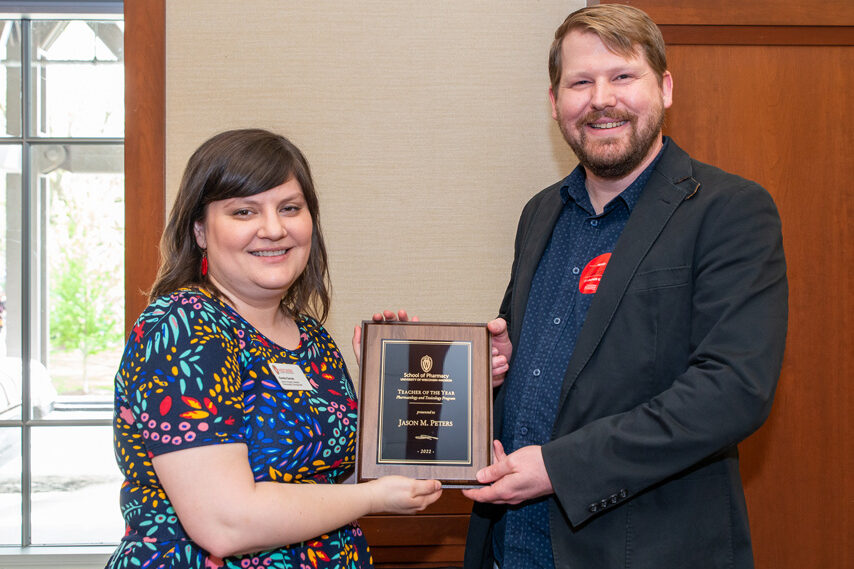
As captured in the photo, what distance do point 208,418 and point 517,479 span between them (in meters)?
0.66

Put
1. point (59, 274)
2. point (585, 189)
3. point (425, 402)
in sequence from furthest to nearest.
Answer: point (59, 274), point (585, 189), point (425, 402)

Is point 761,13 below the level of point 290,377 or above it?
above

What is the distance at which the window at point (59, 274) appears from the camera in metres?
3.22

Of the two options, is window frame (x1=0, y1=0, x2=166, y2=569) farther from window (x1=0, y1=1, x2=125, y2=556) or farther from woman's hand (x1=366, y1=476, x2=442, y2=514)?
woman's hand (x1=366, y1=476, x2=442, y2=514)

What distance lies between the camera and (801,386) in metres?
2.14

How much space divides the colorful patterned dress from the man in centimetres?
38

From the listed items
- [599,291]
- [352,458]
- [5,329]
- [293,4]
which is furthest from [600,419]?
[5,329]

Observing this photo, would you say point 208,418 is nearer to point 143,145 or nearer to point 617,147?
point 617,147

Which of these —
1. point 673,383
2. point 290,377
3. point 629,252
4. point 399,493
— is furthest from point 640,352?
point 290,377

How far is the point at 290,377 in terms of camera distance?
1.48m

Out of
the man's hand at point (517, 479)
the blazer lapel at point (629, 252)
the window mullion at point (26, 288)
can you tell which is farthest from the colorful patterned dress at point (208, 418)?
the window mullion at point (26, 288)

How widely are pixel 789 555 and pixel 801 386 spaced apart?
535mm

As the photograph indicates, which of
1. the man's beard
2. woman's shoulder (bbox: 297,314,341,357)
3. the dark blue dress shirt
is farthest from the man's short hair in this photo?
woman's shoulder (bbox: 297,314,341,357)

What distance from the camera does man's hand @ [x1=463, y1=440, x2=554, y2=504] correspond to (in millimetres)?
1477
